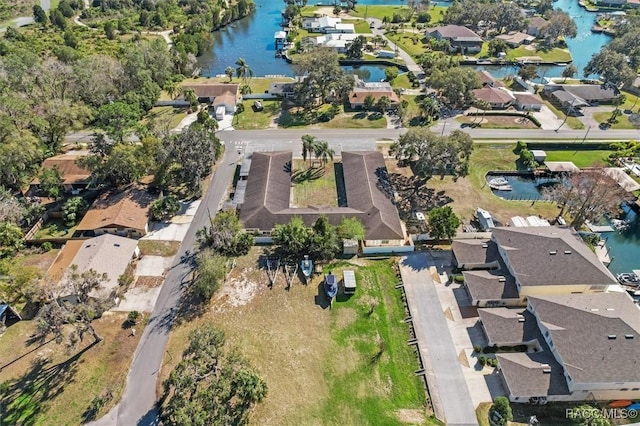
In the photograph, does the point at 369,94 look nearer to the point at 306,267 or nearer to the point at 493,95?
the point at 493,95

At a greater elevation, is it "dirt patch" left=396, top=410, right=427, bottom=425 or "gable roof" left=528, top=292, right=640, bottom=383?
"gable roof" left=528, top=292, right=640, bottom=383

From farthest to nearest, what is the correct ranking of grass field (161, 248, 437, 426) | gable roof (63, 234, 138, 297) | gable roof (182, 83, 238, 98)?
1. gable roof (182, 83, 238, 98)
2. gable roof (63, 234, 138, 297)
3. grass field (161, 248, 437, 426)

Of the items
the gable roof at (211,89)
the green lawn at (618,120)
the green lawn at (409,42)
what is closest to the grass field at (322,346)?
the gable roof at (211,89)

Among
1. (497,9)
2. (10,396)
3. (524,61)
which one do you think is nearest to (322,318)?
(10,396)

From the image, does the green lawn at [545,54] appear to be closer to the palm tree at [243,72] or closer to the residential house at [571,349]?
the palm tree at [243,72]

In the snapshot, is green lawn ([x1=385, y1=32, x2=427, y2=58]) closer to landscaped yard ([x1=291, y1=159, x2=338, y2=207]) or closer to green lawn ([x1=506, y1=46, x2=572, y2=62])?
green lawn ([x1=506, y1=46, x2=572, y2=62])

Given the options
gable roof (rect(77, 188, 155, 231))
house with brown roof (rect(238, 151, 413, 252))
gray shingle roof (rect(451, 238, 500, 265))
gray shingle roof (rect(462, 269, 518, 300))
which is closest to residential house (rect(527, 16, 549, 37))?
house with brown roof (rect(238, 151, 413, 252))
